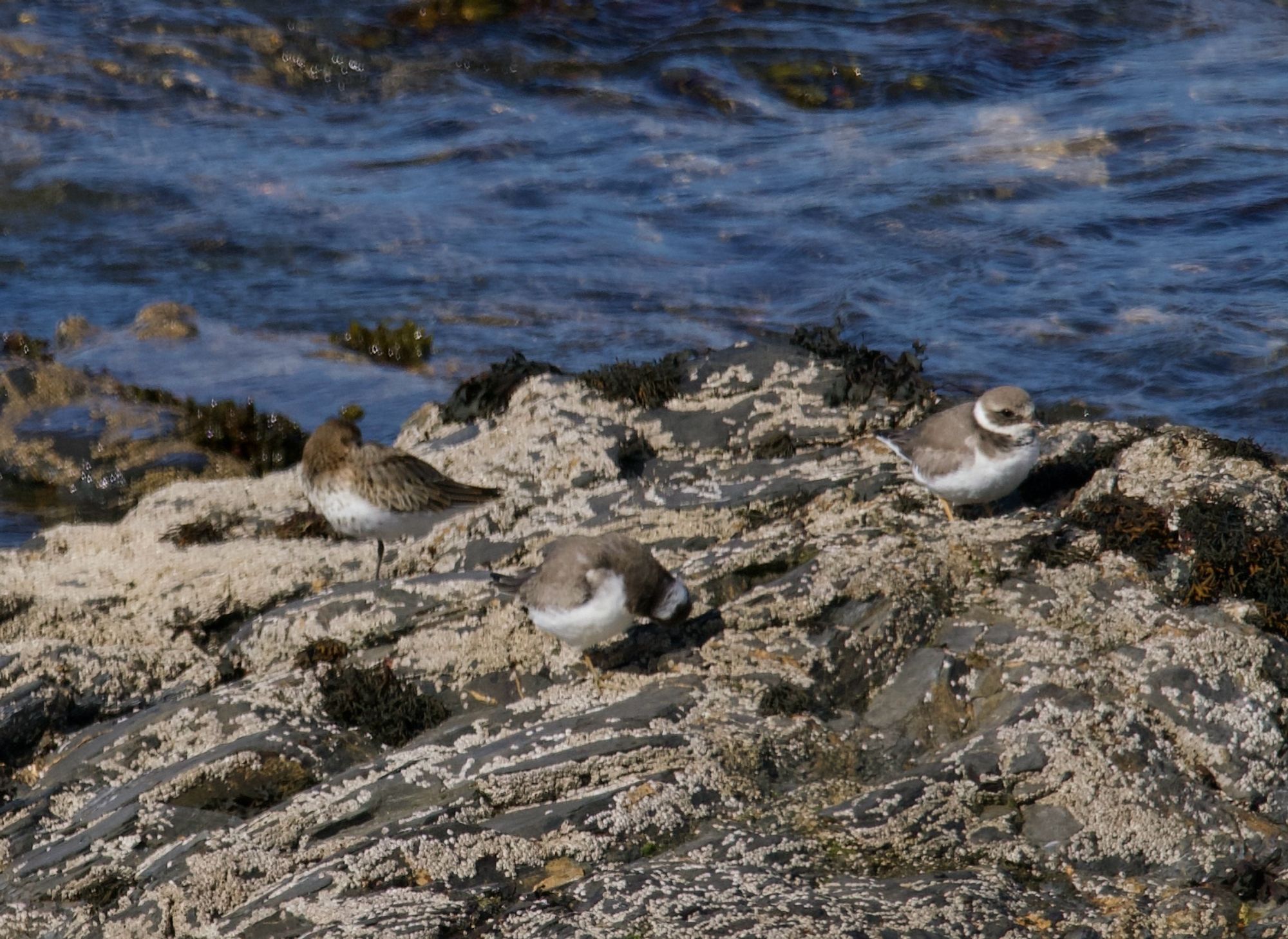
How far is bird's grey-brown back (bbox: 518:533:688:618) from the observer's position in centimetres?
611

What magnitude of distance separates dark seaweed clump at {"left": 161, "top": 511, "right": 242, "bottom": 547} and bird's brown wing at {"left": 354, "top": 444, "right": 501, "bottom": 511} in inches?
46.8

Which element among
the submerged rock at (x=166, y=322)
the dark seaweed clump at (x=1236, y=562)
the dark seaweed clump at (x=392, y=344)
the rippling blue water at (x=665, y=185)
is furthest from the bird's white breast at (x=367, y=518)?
the submerged rock at (x=166, y=322)

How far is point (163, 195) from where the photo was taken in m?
18.5

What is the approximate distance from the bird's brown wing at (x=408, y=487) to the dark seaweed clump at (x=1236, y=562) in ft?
12.3

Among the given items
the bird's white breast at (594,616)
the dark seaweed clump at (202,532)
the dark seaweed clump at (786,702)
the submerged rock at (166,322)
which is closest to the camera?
the dark seaweed clump at (786,702)

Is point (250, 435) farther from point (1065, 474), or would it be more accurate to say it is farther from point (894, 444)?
point (1065, 474)

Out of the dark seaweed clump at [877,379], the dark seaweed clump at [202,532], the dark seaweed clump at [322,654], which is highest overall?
the dark seaweed clump at [877,379]

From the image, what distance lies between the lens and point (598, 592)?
604 cm

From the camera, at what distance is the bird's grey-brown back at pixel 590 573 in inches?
240

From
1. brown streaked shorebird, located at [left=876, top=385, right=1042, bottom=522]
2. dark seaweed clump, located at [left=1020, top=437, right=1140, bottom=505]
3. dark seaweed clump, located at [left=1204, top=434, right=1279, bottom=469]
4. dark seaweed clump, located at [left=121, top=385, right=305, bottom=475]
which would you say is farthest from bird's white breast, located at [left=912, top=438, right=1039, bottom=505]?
dark seaweed clump, located at [left=121, top=385, right=305, bottom=475]

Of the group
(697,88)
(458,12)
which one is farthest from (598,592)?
(458,12)

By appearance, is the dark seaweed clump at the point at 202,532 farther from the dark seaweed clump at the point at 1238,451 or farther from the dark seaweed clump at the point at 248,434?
the dark seaweed clump at the point at 1238,451

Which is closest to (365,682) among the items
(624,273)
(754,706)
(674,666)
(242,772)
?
(242,772)

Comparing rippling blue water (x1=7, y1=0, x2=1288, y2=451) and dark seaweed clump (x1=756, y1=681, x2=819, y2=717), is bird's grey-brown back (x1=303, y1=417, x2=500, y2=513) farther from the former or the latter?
rippling blue water (x1=7, y1=0, x2=1288, y2=451)
